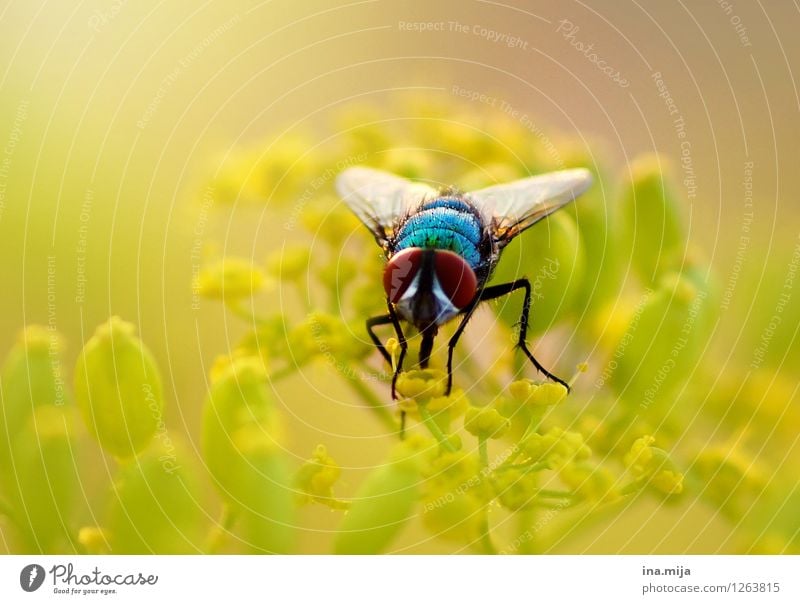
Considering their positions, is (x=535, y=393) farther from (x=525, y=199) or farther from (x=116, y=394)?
(x=116, y=394)

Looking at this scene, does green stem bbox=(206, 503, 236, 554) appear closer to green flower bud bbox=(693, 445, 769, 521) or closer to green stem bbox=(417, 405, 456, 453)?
green stem bbox=(417, 405, 456, 453)

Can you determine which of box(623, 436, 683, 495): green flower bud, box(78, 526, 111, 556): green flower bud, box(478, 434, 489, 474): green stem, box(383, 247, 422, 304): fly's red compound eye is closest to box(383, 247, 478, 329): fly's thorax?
box(383, 247, 422, 304): fly's red compound eye

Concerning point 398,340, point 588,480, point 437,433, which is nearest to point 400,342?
point 398,340

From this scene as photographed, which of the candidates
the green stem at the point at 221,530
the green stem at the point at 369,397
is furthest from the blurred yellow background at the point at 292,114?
the green stem at the point at 221,530

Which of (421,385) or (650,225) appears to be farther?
(650,225)
